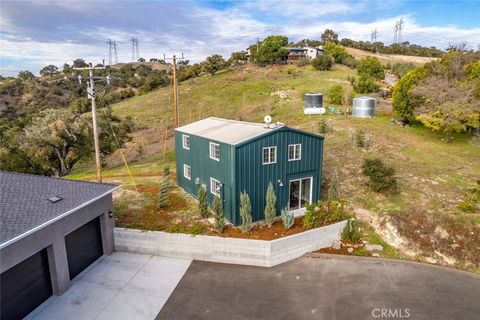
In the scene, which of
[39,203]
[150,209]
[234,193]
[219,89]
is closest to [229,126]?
[234,193]

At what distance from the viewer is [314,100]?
3259 cm

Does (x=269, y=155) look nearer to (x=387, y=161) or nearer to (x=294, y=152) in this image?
(x=294, y=152)

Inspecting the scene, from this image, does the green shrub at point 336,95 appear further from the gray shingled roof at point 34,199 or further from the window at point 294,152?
the gray shingled roof at point 34,199

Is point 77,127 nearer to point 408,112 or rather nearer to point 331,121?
point 331,121

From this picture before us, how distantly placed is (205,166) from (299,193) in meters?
4.99

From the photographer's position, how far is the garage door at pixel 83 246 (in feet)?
36.7

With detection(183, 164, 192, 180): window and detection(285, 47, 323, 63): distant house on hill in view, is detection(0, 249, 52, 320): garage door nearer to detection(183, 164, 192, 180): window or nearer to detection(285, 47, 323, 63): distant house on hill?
detection(183, 164, 192, 180): window

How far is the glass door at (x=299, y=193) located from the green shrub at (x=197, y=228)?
14.5 ft

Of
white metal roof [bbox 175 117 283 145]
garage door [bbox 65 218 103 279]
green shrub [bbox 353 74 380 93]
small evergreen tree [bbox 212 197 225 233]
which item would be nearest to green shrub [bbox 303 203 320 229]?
small evergreen tree [bbox 212 197 225 233]

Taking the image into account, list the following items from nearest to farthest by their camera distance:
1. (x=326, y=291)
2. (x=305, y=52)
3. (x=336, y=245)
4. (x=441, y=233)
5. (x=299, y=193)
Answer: (x=326, y=291) < (x=336, y=245) < (x=441, y=233) < (x=299, y=193) < (x=305, y=52)

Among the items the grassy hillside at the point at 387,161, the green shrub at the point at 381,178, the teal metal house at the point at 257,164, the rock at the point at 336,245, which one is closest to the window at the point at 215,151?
the teal metal house at the point at 257,164

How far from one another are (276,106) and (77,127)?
Result: 2277cm

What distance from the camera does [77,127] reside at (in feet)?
80.6

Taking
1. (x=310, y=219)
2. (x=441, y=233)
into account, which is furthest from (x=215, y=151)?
(x=441, y=233)
